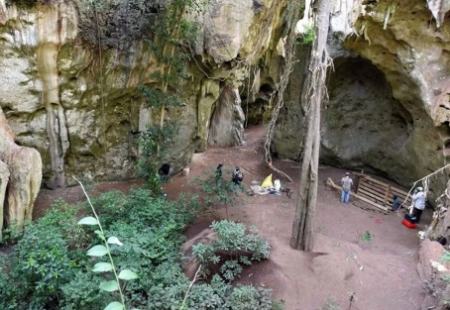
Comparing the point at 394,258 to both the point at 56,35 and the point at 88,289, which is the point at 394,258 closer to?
the point at 88,289

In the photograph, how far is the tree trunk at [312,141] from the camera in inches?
344

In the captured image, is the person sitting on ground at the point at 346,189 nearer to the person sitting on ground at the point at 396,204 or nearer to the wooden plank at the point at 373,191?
the wooden plank at the point at 373,191

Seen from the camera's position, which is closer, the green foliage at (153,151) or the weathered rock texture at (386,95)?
the weathered rock texture at (386,95)

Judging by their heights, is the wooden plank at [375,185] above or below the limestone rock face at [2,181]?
below

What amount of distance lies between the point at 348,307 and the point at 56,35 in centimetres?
898

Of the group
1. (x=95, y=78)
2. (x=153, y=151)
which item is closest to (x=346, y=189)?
(x=153, y=151)

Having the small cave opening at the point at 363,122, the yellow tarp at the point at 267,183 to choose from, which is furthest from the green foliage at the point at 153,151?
the small cave opening at the point at 363,122

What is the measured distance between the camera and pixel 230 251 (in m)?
9.13

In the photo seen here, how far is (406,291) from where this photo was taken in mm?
8812

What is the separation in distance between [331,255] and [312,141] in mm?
2666

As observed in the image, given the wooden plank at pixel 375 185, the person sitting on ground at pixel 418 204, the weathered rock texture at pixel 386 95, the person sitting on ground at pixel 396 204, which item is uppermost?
the weathered rock texture at pixel 386 95

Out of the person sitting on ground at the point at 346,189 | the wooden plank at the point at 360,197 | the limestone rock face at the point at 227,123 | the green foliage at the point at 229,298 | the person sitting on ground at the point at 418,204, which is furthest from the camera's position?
the limestone rock face at the point at 227,123

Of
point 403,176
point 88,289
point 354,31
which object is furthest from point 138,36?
point 403,176

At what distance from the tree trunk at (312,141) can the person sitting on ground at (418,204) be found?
151 inches
